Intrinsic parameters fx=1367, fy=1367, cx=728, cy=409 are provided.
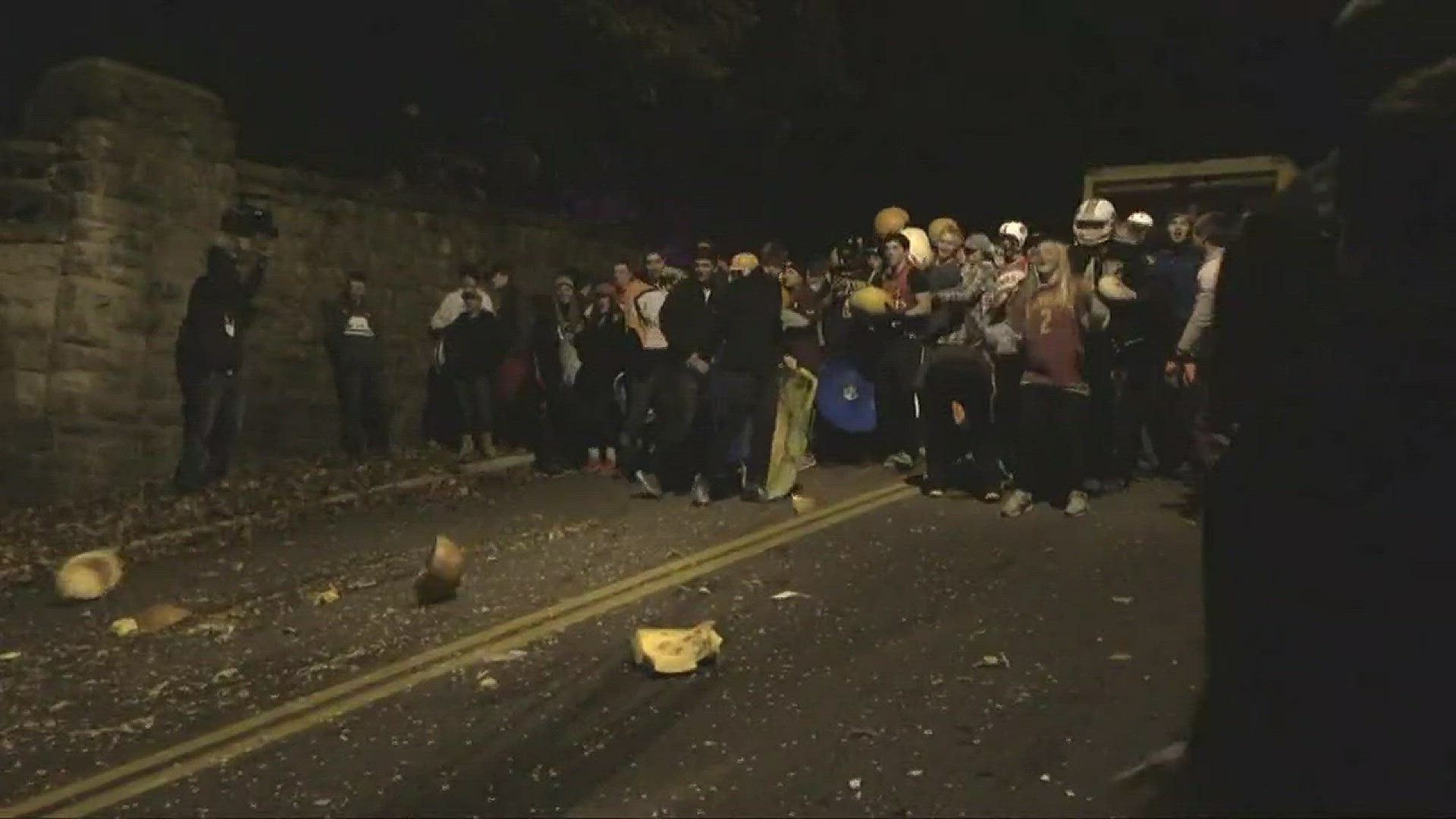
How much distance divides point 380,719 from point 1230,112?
19.3 m

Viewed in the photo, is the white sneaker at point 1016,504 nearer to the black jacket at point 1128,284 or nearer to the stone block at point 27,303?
the black jacket at point 1128,284

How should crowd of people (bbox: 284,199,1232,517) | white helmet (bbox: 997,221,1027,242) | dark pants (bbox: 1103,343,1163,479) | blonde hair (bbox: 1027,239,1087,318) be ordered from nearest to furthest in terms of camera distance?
blonde hair (bbox: 1027,239,1087,318)
crowd of people (bbox: 284,199,1232,517)
dark pants (bbox: 1103,343,1163,479)
white helmet (bbox: 997,221,1027,242)

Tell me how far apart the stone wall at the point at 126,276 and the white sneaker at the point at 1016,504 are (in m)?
6.72

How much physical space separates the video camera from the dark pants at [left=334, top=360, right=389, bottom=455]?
1.38 m

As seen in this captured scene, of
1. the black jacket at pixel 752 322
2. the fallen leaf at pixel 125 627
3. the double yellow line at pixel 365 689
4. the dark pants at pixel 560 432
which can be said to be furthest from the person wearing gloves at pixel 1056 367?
the fallen leaf at pixel 125 627

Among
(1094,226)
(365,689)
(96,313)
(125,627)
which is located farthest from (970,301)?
(96,313)

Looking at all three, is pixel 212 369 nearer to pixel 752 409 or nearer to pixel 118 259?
pixel 118 259

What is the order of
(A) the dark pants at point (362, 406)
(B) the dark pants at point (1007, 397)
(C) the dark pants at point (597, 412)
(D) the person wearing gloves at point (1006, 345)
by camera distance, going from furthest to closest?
(A) the dark pants at point (362, 406)
(C) the dark pants at point (597, 412)
(B) the dark pants at point (1007, 397)
(D) the person wearing gloves at point (1006, 345)

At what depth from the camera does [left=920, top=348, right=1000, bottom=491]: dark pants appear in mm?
9984

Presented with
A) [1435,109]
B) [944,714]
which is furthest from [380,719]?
[1435,109]

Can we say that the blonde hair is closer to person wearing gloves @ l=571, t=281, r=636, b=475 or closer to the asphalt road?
the asphalt road

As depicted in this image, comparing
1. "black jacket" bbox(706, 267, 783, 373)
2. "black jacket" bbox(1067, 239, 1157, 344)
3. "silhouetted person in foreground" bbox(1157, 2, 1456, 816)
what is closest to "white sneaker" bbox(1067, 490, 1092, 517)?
"black jacket" bbox(1067, 239, 1157, 344)

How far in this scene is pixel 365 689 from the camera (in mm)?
6266

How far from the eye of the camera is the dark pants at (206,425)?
1119 cm
